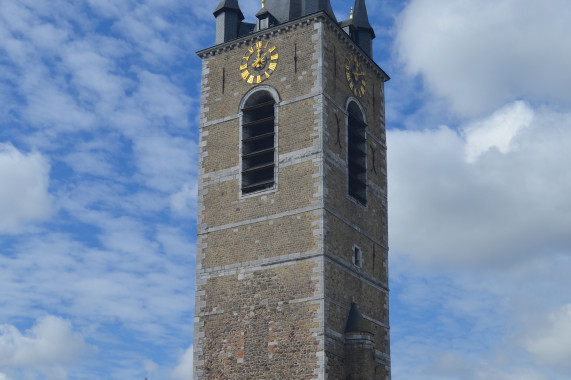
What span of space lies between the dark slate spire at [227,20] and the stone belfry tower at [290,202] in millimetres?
65

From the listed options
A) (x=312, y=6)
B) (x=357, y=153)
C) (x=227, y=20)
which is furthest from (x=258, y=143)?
(x=312, y=6)

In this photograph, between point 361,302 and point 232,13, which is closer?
point 361,302

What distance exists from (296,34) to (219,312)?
38.0 feet

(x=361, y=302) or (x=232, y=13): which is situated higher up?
(x=232, y=13)

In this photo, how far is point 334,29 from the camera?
133 ft

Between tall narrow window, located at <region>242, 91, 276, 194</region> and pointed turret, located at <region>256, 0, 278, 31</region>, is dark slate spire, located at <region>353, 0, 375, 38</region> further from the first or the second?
tall narrow window, located at <region>242, 91, 276, 194</region>

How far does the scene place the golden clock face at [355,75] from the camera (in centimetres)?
4147

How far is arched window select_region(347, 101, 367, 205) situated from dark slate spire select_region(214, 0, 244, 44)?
20.3 ft

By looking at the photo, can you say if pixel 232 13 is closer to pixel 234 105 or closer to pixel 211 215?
pixel 234 105

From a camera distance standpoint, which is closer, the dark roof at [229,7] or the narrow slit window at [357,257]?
the narrow slit window at [357,257]

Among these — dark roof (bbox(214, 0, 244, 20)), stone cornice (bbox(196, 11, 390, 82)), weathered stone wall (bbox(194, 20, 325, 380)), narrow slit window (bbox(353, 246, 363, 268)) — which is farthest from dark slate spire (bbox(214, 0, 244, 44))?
narrow slit window (bbox(353, 246, 363, 268))

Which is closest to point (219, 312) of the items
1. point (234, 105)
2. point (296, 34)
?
point (234, 105)

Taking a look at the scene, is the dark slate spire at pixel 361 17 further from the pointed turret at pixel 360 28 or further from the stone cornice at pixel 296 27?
the stone cornice at pixel 296 27

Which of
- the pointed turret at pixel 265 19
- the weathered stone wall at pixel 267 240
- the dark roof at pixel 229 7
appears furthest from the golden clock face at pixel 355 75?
the dark roof at pixel 229 7
